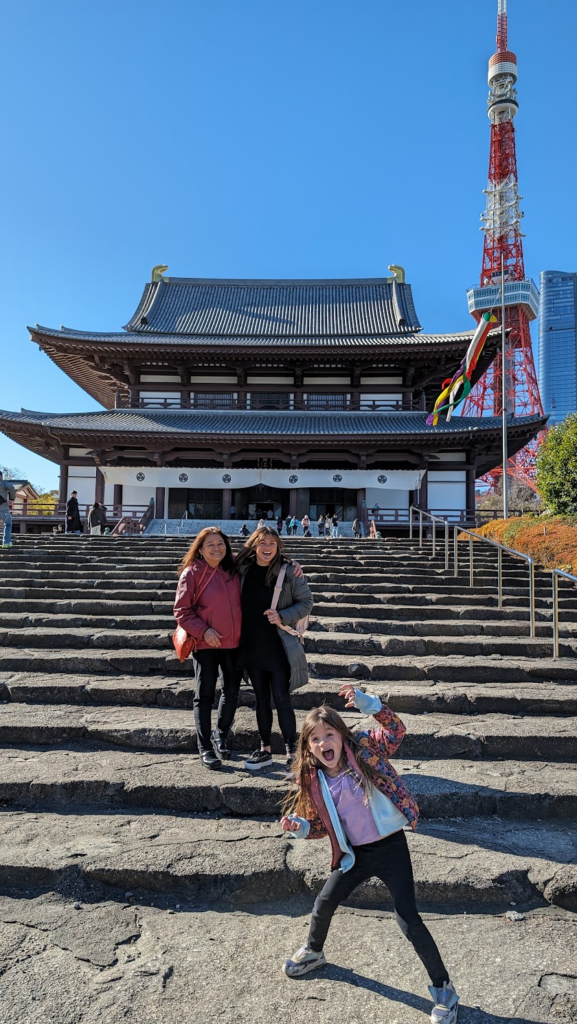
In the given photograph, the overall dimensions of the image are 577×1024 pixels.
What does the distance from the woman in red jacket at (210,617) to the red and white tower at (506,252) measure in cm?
3698

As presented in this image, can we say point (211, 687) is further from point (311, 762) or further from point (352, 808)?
point (352, 808)

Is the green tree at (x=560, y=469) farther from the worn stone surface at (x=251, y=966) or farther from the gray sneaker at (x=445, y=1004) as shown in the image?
the gray sneaker at (x=445, y=1004)

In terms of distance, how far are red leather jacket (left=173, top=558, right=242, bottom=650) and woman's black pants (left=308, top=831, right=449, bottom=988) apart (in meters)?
1.63

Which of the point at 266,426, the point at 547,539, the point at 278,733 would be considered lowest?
the point at 278,733

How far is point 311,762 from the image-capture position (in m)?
2.23

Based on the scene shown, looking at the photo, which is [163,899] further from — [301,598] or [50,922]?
[301,598]

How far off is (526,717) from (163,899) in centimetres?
312

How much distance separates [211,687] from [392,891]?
71.4 inches

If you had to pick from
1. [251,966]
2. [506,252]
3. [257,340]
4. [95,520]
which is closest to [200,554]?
[251,966]

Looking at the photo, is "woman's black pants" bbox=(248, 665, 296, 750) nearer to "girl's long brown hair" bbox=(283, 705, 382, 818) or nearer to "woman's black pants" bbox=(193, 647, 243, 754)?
"woman's black pants" bbox=(193, 647, 243, 754)

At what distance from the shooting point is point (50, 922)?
254cm

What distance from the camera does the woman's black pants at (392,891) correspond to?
2.02 m

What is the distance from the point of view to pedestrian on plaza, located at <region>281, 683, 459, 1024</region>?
210 centimetres

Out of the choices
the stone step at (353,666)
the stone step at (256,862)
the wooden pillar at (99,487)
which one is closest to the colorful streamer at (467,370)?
the wooden pillar at (99,487)
